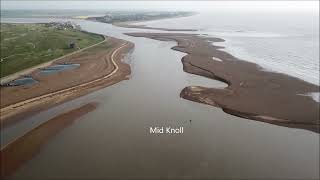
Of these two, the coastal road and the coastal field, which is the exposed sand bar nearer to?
the coastal field

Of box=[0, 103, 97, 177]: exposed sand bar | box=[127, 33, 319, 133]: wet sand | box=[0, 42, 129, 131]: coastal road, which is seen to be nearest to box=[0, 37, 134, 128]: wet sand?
box=[0, 42, 129, 131]: coastal road

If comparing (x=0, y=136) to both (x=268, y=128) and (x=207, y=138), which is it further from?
(x=268, y=128)

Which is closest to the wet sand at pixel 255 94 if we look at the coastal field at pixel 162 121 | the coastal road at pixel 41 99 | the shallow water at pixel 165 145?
the coastal field at pixel 162 121

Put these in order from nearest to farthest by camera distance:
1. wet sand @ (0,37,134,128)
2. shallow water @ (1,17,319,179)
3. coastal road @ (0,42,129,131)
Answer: shallow water @ (1,17,319,179) < coastal road @ (0,42,129,131) < wet sand @ (0,37,134,128)

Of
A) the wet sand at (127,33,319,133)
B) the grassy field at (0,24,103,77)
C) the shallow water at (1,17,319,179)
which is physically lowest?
the shallow water at (1,17,319,179)

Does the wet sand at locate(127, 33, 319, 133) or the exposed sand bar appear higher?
the wet sand at locate(127, 33, 319, 133)

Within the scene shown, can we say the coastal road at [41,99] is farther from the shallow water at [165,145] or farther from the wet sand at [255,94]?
the wet sand at [255,94]
